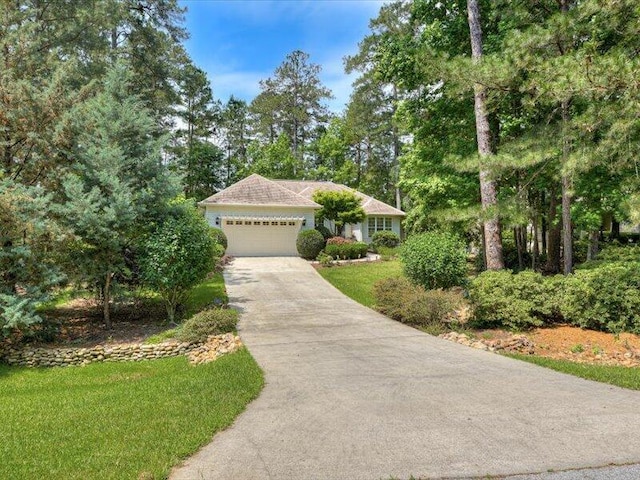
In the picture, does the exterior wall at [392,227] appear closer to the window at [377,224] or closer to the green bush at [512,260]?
the window at [377,224]

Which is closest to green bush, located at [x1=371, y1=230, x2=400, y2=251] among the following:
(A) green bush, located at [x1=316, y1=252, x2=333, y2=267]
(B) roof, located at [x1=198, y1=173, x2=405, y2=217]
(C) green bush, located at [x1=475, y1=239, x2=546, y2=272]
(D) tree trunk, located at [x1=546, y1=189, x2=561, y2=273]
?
(B) roof, located at [x1=198, y1=173, x2=405, y2=217]

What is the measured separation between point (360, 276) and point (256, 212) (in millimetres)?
8654

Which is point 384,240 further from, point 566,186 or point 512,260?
point 566,186

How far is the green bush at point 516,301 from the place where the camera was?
30.7 feet

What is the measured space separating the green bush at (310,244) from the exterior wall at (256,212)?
1.84 metres

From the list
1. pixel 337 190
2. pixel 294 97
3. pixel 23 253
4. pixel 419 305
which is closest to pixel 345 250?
pixel 337 190

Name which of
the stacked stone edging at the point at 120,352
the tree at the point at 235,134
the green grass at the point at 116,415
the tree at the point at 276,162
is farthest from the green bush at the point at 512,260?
the tree at the point at 235,134

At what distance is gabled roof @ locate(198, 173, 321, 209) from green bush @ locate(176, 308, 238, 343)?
45.9ft

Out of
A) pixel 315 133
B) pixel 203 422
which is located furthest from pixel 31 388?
Answer: pixel 315 133

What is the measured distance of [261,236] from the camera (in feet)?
77.8

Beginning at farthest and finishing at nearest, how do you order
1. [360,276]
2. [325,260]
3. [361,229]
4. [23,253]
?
[361,229] < [325,260] < [360,276] < [23,253]

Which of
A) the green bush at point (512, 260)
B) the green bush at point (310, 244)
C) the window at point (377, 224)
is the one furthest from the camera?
the window at point (377, 224)

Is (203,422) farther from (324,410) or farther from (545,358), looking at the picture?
(545,358)

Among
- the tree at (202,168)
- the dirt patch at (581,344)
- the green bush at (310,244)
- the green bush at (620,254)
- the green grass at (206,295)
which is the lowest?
the dirt patch at (581,344)
